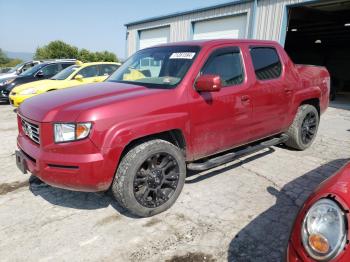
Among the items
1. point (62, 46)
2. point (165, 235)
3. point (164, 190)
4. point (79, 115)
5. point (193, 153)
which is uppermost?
point (62, 46)

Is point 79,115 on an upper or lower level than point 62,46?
lower

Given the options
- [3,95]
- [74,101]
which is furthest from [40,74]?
[74,101]

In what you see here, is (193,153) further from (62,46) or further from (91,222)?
(62,46)

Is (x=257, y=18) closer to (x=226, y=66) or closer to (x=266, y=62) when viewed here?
(x=266, y=62)

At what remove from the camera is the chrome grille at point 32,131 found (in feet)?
10.4

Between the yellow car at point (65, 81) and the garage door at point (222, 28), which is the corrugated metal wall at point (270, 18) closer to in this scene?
the garage door at point (222, 28)

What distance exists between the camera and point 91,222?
10.8 feet

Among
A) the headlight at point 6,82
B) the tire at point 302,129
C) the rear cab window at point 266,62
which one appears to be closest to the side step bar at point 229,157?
the tire at point 302,129

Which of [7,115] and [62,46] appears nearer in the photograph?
[7,115]

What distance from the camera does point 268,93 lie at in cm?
439

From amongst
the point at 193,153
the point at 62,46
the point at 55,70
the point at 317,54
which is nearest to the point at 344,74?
the point at 317,54

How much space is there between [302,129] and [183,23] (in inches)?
Answer: 472

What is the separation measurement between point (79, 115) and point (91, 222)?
3.85 ft

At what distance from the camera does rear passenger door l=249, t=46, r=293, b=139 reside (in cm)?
429
